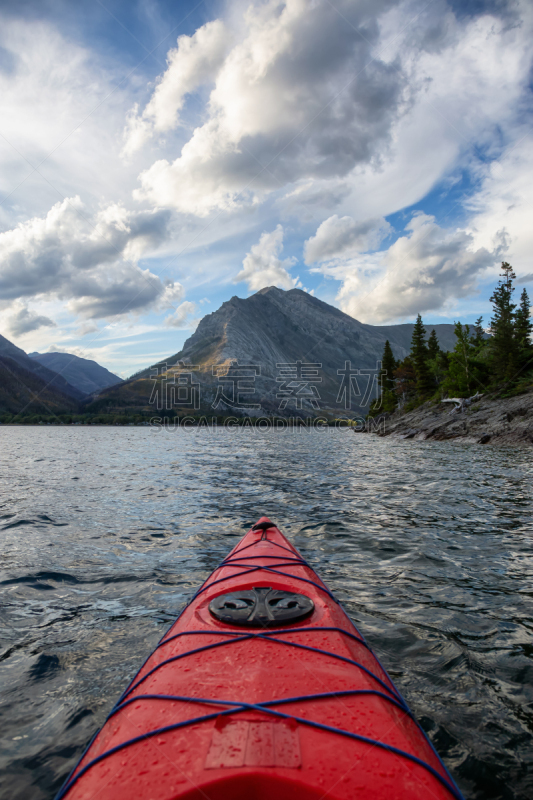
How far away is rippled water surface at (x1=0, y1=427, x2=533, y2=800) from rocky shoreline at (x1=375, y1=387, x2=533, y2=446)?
17.0 m

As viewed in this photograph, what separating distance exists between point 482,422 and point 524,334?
18472 mm

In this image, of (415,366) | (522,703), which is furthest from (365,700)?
(415,366)

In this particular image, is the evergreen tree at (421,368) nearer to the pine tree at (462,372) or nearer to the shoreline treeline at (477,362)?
the shoreline treeline at (477,362)

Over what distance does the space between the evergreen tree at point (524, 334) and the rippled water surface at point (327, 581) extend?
31.0m

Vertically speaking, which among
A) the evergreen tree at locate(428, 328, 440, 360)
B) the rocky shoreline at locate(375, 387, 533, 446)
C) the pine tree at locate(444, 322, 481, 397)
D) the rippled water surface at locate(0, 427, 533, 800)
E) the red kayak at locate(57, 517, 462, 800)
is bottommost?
the rippled water surface at locate(0, 427, 533, 800)

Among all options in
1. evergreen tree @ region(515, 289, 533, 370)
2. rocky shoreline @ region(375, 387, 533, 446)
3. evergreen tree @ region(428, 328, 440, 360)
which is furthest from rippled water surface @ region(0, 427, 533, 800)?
evergreen tree @ region(428, 328, 440, 360)

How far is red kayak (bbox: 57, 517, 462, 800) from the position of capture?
214 cm

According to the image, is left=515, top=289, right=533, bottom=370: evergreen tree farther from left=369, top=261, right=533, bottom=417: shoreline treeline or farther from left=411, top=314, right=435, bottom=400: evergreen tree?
left=411, top=314, right=435, bottom=400: evergreen tree

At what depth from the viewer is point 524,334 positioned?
47.4 m

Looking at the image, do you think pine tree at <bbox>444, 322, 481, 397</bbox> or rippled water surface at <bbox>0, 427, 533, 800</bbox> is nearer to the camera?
rippled water surface at <bbox>0, 427, 533, 800</bbox>

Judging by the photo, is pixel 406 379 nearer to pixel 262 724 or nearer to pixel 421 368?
pixel 421 368

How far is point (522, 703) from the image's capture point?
4.02m

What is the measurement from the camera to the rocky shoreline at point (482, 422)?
31.0 meters

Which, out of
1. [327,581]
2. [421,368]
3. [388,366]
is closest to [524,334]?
[421,368]
